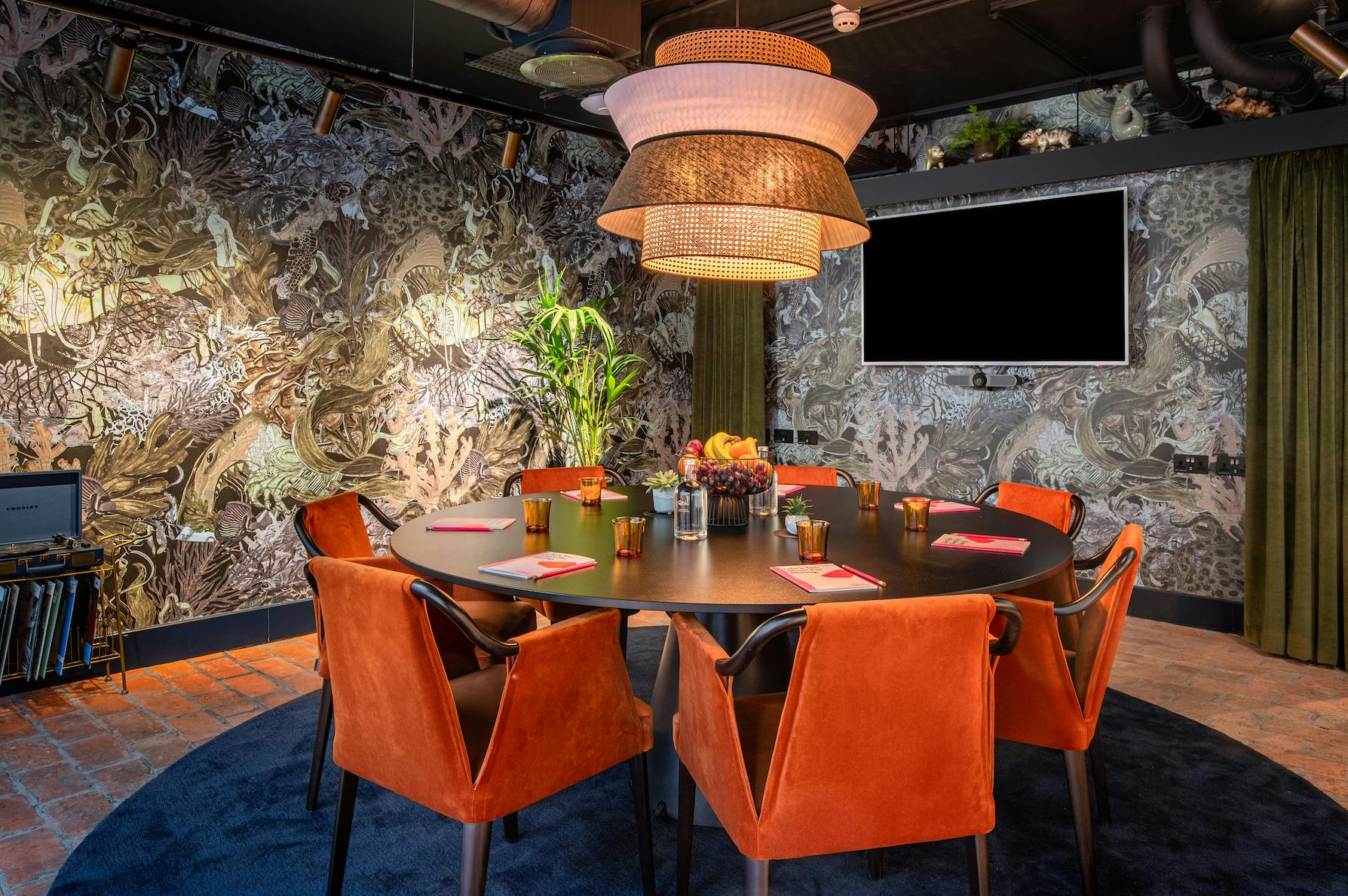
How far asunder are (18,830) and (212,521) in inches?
73.0

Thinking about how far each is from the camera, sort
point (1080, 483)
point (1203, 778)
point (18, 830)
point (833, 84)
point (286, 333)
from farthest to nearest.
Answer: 1. point (1080, 483)
2. point (286, 333)
3. point (1203, 778)
4. point (18, 830)
5. point (833, 84)

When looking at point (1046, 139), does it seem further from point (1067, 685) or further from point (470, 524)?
point (470, 524)

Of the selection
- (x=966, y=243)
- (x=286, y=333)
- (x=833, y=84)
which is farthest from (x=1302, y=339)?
(x=286, y=333)

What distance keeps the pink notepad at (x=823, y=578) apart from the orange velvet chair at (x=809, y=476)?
1737 millimetres

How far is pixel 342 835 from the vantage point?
2078 mm

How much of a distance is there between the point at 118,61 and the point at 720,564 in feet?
10.3

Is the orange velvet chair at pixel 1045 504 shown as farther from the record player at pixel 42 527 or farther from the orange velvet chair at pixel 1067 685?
the record player at pixel 42 527

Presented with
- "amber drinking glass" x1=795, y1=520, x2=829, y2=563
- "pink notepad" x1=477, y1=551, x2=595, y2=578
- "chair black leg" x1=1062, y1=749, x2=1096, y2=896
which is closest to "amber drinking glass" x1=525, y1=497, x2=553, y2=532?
"pink notepad" x1=477, y1=551, x2=595, y2=578

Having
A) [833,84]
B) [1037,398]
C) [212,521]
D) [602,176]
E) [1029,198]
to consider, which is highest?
[602,176]

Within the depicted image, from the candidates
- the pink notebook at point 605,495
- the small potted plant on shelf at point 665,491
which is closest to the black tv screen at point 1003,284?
the pink notebook at point 605,495

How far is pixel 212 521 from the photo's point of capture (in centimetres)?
421

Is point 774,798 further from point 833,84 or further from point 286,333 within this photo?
point 286,333

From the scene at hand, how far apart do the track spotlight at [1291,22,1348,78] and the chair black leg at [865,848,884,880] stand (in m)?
3.01

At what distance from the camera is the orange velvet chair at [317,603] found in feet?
8.48
